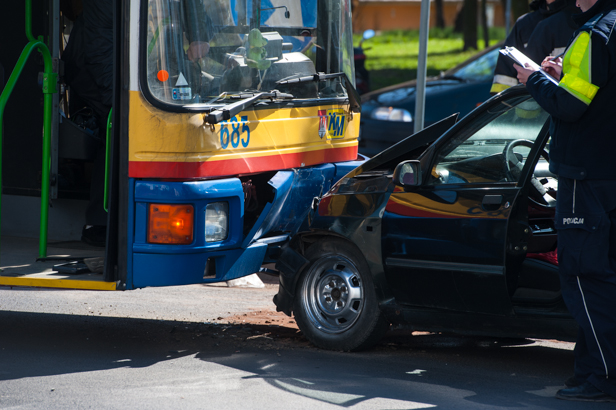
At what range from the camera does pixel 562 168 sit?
153 inches

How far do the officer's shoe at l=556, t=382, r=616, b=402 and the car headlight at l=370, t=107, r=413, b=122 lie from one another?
6690 millimetres

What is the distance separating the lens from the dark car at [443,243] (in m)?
4.21

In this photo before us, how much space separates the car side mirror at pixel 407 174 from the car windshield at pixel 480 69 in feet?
21.8

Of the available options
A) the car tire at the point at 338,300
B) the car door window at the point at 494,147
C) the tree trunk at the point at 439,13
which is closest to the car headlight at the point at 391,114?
the car tire at the point at 338,300

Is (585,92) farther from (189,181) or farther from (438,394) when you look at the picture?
(189,181)

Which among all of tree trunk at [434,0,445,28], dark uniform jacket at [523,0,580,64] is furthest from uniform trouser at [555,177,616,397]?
tree trunk at [434,0,445,28]

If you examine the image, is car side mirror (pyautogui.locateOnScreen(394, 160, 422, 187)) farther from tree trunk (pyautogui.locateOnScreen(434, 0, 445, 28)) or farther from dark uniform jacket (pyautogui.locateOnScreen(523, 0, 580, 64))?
tree trunk (pyautogui.locateOnScreen(434, 0, 445, 28))

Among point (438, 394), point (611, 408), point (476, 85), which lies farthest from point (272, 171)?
point (476, 85)

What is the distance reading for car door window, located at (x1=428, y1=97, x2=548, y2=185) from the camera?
4.38 meters

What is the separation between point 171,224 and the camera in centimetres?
463

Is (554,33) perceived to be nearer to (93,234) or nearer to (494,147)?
(494,147)

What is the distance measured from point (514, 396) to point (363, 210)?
53.3 inches

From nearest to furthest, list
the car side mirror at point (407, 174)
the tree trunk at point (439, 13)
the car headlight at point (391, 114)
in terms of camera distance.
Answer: the car side mirror at point (407, 174) → the car headlight at point (391, 114) → the tree trunk at point (439, 13)

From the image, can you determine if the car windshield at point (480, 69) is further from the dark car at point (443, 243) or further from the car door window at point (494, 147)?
the car door window at point (494, 147)
